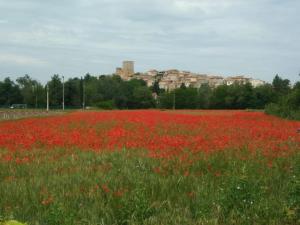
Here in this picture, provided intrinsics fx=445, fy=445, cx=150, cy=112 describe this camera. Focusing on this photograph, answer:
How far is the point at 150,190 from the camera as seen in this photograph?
27.0ft

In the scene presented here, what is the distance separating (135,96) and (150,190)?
112m

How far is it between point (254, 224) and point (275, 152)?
22.3 feet

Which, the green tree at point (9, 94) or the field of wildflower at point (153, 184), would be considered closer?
the field of wildflower at point (153, 184)

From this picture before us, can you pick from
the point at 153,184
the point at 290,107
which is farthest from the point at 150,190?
the point at 290,107

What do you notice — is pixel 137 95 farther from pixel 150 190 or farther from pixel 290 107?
pixel 150 190

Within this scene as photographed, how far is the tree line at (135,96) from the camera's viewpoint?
107706 mm

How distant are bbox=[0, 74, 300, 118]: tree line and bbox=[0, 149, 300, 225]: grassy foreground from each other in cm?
9318

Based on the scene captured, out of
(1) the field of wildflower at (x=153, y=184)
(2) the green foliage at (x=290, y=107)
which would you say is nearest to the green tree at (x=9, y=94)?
(2) the green foliage at (x=290, y=107)

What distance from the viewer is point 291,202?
6.39 meters

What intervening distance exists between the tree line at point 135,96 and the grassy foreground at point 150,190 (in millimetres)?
93180

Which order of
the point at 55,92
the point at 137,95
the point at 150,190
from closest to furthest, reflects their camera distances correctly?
1. the point at 150,190
2. the point at 137,95
3. the point at 55,92

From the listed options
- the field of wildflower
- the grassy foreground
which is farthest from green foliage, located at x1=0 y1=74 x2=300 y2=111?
the grassy foreground

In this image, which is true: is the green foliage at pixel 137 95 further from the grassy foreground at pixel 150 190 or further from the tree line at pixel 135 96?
the grassy foreground at pixel 150 190

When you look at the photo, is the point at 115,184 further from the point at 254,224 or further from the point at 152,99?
the point at 152,99
